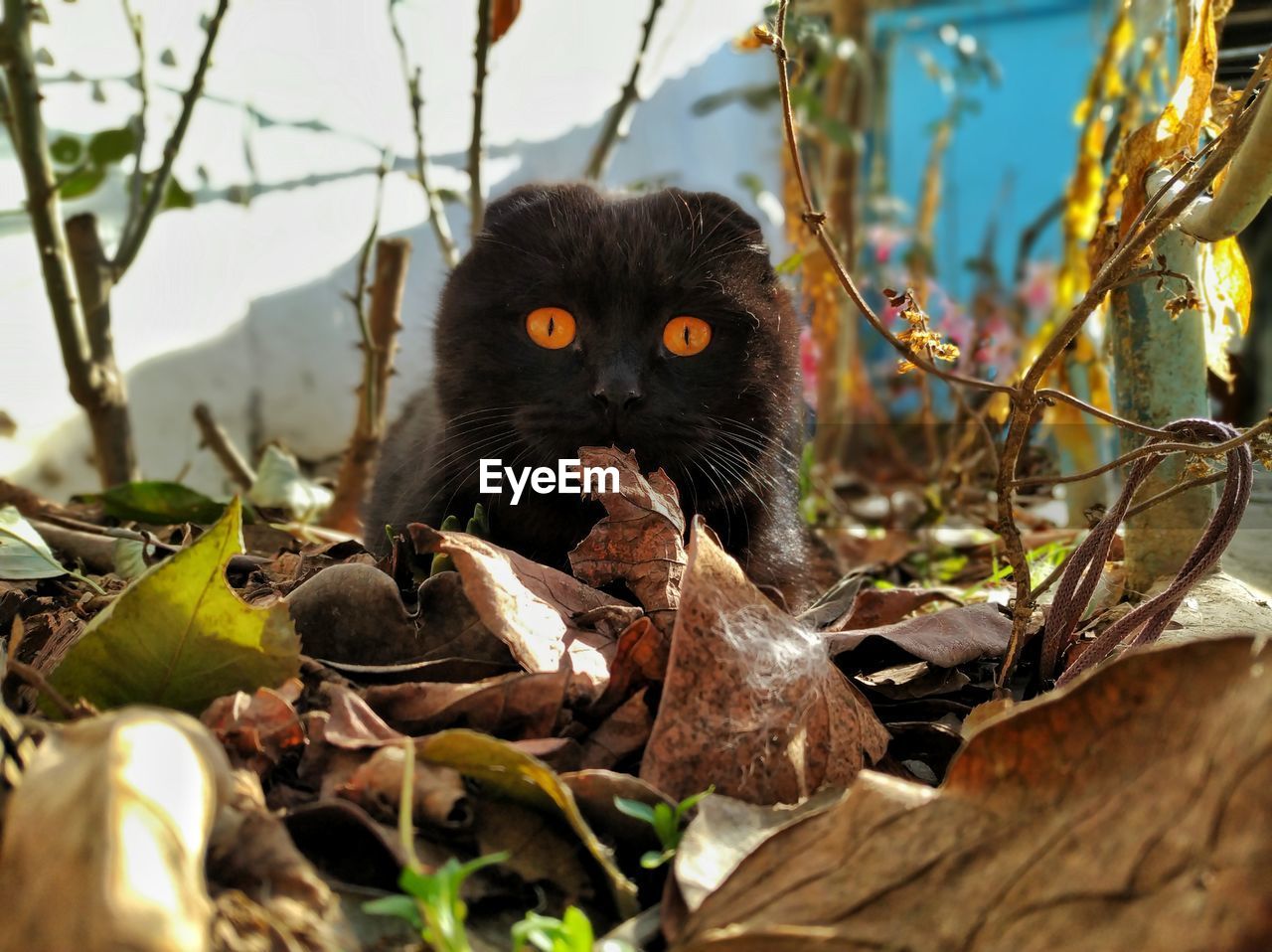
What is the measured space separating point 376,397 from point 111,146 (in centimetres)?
104

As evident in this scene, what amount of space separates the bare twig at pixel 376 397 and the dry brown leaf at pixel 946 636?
2.14 metres

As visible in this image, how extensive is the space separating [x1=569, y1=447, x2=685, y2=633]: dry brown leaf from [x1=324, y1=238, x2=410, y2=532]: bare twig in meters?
1.92

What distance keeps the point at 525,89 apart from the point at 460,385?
312 cm

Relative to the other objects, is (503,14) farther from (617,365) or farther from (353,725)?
(353,725)

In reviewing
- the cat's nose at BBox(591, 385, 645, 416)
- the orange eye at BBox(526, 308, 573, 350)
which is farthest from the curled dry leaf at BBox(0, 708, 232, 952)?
the orange eye at BBox(526, 308, 573, 350)

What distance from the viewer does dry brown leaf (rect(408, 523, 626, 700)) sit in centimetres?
126

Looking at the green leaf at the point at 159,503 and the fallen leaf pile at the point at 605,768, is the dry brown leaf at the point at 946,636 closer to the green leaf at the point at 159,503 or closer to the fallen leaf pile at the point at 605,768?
the fallen leaf pile at the point at 605,768

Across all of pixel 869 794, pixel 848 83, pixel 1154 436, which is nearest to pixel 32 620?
pixel 869 794

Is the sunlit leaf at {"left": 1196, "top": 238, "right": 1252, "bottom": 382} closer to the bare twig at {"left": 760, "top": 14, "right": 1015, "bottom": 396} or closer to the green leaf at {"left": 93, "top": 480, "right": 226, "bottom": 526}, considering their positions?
the bare twig at {"left": 760, "top": 14, "right": 1015, "bottom": 396}

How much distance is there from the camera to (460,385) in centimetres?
218

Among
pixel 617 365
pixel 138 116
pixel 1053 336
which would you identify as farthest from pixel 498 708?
pixel 138 116

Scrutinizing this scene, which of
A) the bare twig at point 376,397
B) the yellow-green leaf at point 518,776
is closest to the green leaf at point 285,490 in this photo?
the bare twig at point 376,397

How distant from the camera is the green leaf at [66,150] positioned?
10.6 feet

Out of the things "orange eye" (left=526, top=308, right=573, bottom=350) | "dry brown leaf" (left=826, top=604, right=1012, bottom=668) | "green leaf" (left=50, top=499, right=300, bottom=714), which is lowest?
"dry brown leaf" (left=826, top=604, right=1012, bottom=668)
